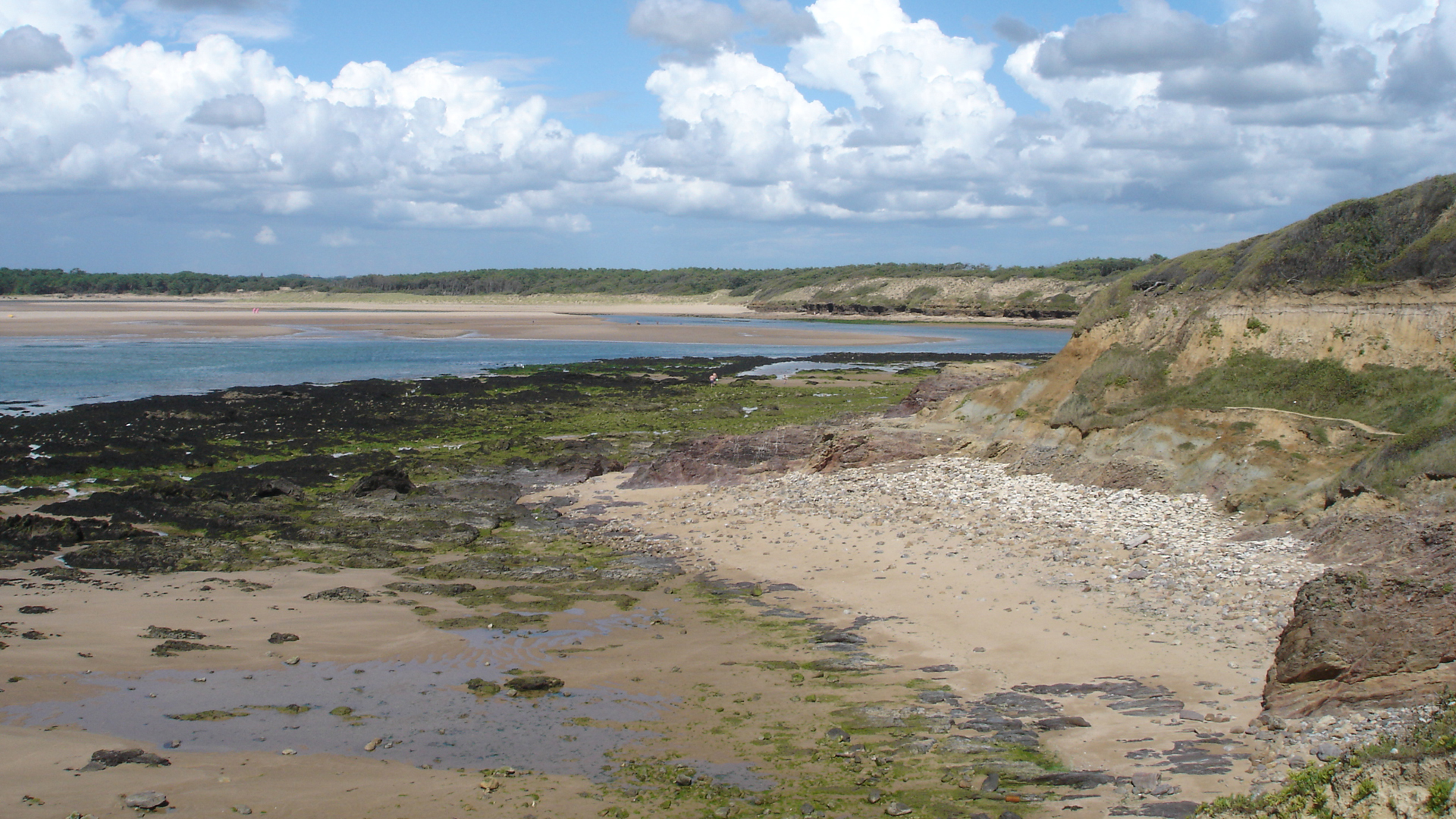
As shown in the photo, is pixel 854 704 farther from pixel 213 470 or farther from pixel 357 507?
pixel 213 470

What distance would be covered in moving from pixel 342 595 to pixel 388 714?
468 centimetres

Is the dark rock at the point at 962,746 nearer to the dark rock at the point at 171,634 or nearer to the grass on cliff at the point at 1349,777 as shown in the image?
the grass on cliff at the point at 1349,777

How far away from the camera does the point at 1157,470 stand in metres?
16.5

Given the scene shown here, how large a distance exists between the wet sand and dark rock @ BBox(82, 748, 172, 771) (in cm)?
7185

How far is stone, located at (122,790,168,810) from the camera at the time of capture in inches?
286

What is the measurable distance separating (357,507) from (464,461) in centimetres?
Answer: 553

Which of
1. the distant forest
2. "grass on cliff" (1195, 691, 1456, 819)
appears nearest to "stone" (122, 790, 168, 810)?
"grass on cliff" (1195, 691, 1456, 819)

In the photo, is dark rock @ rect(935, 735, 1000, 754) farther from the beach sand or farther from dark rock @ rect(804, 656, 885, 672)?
dark rock @ rect(804, 656, 885, 672)

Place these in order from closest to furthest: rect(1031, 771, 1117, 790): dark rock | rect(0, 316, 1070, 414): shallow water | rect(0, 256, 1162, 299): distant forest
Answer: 1. rect(1031, 771, 1117, 790): dark rock
2. rect(0, 316, 1070, 414): shallow water
3. rect(0, 256, 1162, 299): distant forest

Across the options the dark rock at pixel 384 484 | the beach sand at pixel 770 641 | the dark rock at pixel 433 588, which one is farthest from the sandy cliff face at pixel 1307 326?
the dark rock at pixel 384 484

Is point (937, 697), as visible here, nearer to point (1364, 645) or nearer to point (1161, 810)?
point (1161, 810)

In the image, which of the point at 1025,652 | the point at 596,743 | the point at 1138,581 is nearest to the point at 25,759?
the point at 596,743

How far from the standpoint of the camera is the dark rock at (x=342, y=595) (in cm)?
1355

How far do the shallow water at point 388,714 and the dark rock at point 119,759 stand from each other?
0.89 feet
